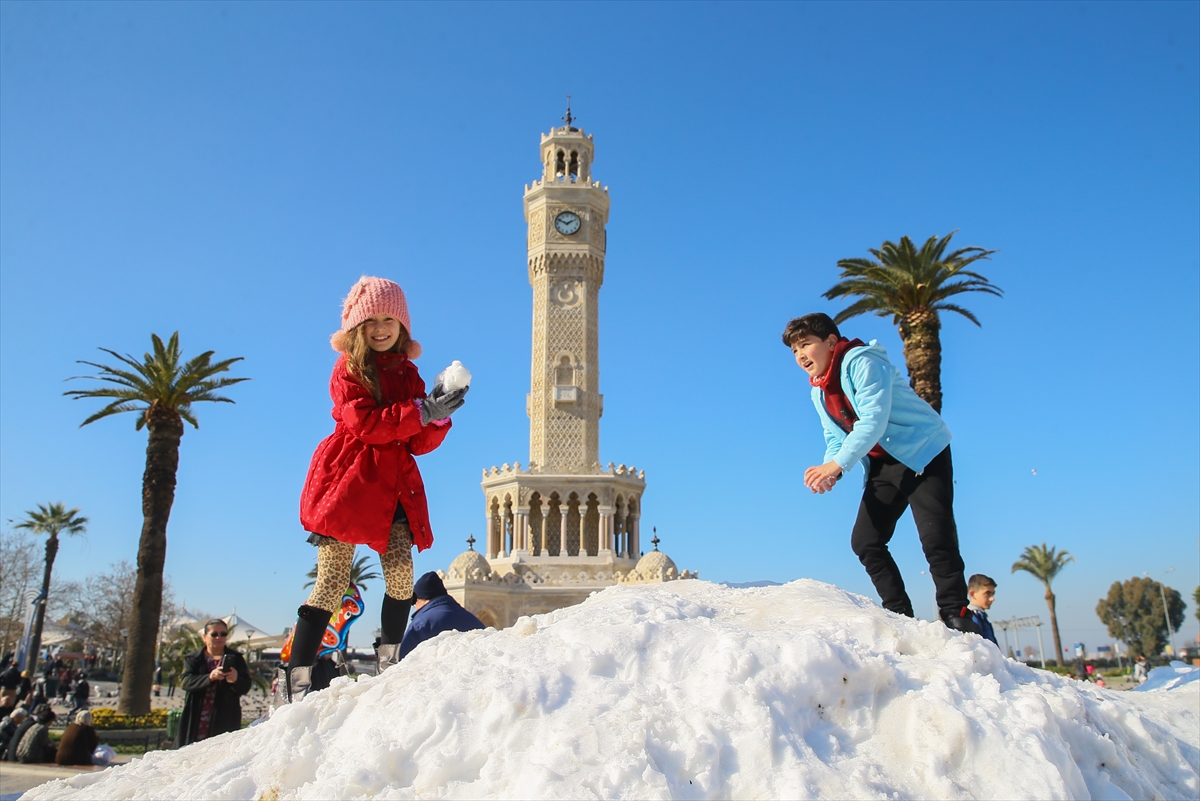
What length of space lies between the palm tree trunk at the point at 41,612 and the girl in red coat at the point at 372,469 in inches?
1156

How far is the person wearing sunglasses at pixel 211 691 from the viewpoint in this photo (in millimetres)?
5426

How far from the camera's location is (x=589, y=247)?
3434 centimetres

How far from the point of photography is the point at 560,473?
3148 cm

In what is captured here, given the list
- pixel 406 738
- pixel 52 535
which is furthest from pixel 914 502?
pixel 52 535

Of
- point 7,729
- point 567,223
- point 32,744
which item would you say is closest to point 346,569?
point 32,744

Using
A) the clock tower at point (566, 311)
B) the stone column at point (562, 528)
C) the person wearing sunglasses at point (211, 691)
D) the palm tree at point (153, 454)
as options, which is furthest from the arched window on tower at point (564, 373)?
the person wearing sunglasses at point (211, 691)

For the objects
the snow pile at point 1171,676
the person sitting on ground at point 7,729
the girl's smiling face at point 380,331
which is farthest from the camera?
the person sitting on ground at point 7,729

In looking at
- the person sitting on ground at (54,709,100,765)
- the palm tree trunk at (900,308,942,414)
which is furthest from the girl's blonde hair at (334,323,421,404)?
the palm tree trunk at (900,308,942,414)

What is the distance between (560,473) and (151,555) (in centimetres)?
1539

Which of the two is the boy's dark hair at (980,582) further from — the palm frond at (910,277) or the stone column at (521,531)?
the stone column at (521,531)

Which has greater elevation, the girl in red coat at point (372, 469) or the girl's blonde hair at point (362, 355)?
the girl's blonde hair at point (362, 355)

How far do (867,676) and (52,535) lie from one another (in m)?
47.0

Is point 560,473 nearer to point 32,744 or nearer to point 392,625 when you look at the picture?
point 32,744

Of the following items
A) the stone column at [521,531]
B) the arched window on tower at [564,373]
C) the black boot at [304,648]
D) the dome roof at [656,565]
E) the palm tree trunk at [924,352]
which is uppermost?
the arched window on tower at [564,373]
